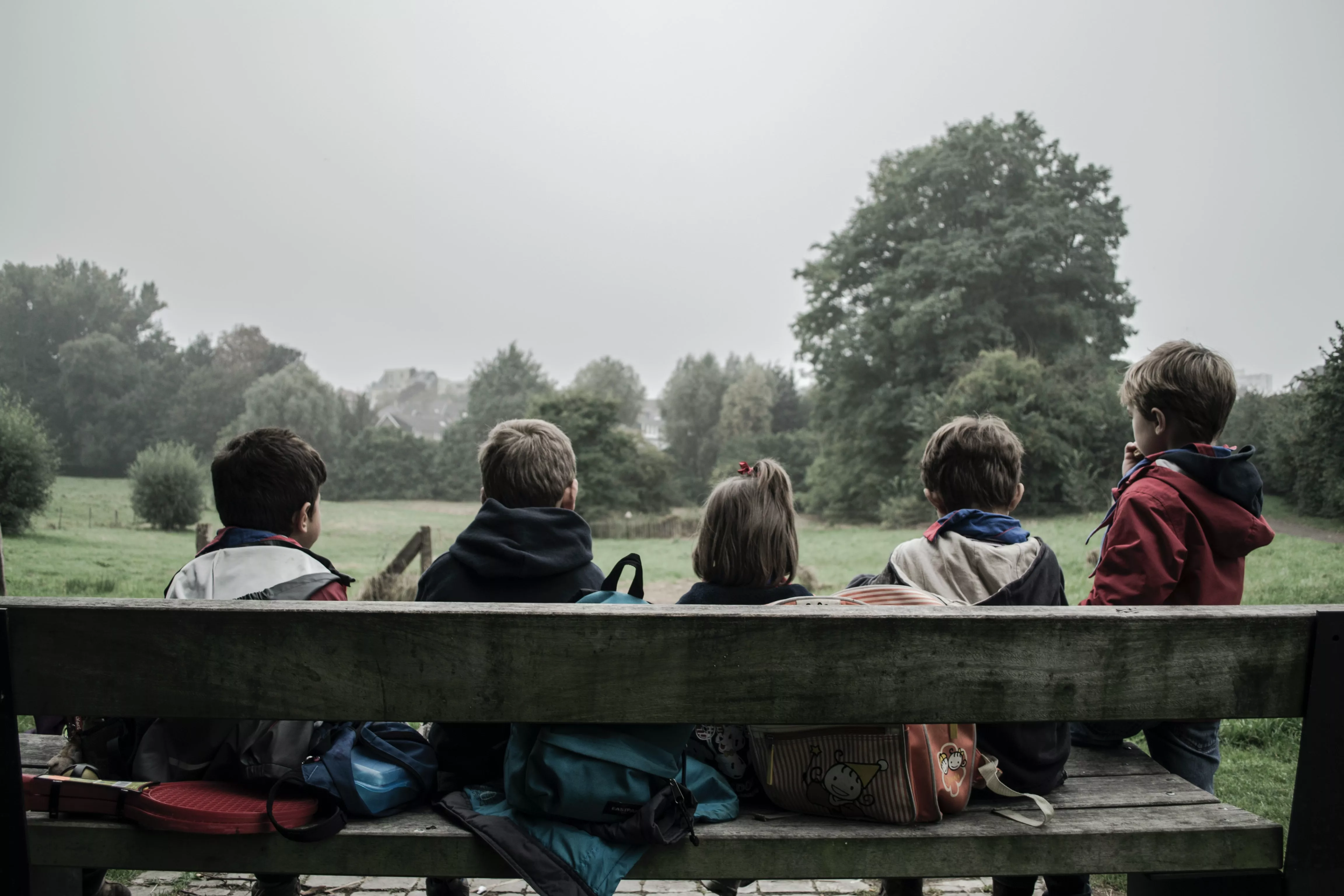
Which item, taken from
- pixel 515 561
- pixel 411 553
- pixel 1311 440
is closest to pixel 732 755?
pixel 515 561

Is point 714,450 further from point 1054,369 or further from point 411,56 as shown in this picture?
point 411,56

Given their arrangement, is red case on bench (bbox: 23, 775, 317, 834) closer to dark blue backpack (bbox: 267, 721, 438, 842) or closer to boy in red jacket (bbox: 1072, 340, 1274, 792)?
dark blue backpack (bbox: 267, 721, 438, 842)

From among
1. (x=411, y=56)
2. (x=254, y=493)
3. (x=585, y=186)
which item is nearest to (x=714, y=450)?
(x=585, y=186)

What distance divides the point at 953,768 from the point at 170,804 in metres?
1.43

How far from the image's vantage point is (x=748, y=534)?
1.96m

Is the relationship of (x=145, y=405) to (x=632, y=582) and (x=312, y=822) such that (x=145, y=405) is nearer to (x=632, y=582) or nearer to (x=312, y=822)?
(x=312, y=822)

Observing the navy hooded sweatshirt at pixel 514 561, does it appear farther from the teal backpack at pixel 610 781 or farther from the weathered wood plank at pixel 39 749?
the weathered wood plank at pixel 39 749

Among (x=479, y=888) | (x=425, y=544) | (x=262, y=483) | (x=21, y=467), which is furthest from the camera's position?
(x=425, y=544)

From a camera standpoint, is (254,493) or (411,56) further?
(411,56)

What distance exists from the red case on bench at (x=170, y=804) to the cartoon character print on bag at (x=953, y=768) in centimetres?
117

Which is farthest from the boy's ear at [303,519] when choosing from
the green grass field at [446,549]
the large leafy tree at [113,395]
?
the large leafy tree at [113,395]

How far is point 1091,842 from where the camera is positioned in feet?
4.87

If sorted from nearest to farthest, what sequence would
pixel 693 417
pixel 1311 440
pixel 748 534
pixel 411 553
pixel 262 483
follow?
pixel 748 534, pixel 262 483, pixel 1311 440, pixel 411 553, pixel 693 417

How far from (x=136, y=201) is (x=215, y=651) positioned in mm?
8587
